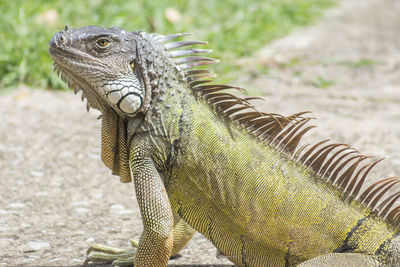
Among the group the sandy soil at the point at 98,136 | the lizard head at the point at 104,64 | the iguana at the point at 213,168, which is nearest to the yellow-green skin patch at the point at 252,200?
the iguana at the point at 213,168

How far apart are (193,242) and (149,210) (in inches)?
52.9

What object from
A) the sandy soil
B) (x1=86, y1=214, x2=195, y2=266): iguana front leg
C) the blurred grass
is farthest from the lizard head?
the blurred grass

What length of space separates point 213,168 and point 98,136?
3393 millimetres

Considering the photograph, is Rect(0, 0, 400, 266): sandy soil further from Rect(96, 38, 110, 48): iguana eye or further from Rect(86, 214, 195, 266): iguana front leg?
Rect(96, 38, 110, 48): iguana eye

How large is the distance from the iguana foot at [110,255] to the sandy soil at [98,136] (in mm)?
106

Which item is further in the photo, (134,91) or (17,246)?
(17,246)

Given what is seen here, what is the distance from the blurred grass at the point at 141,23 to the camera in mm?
7598

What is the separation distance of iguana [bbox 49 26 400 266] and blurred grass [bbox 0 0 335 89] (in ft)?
14.0

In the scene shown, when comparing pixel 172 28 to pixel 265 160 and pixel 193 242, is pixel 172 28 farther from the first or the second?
pixel 265 160

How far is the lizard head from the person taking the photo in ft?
11.0

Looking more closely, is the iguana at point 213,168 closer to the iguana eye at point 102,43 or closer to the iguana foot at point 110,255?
the iguana eye at point 102,43

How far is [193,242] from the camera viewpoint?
14.7 ft

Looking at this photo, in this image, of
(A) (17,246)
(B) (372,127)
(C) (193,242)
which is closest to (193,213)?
(C) (193,242)

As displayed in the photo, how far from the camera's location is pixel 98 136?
21.4 feet
